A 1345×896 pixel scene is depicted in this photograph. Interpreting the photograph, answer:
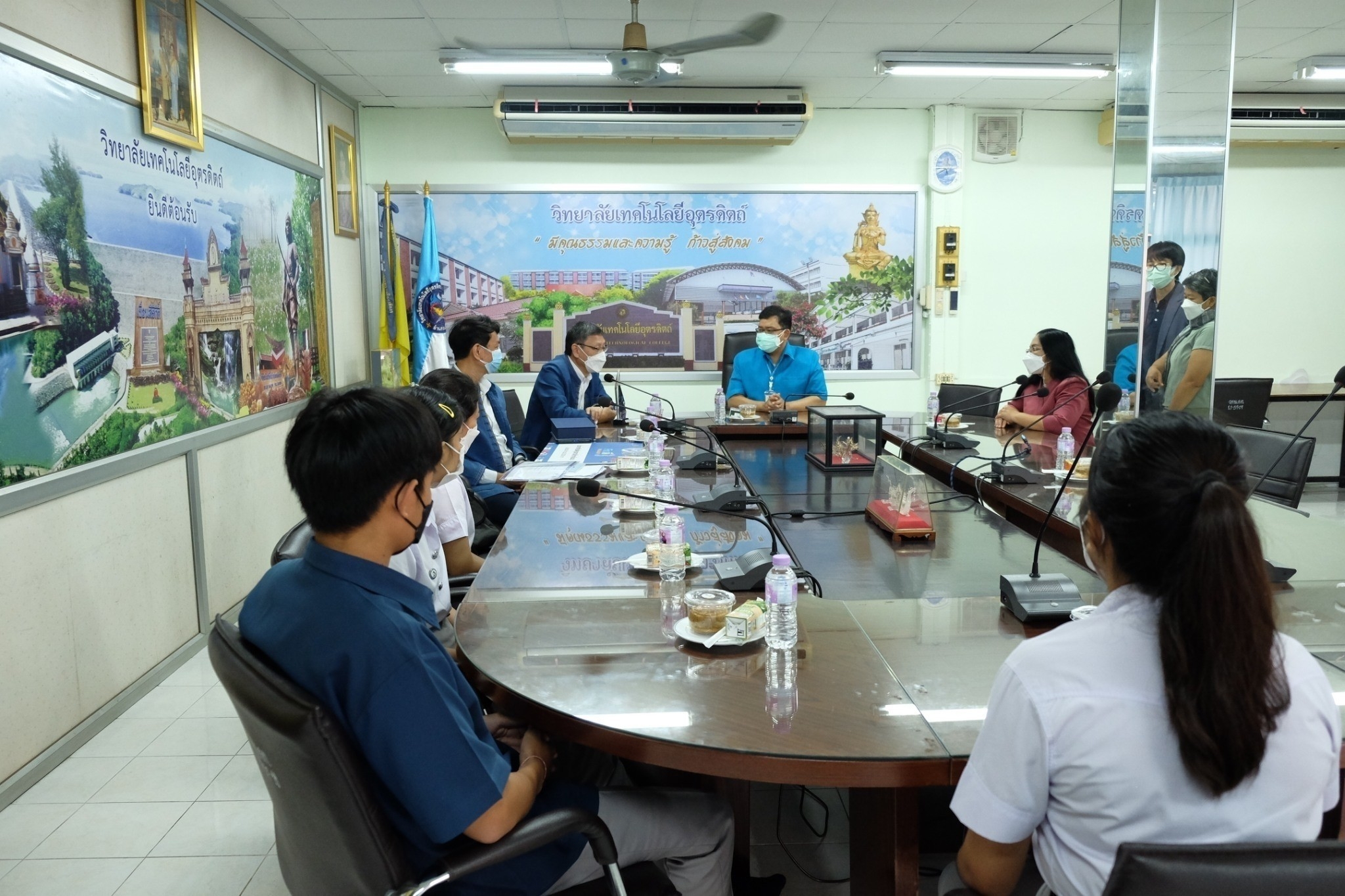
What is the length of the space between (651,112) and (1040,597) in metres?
4.80

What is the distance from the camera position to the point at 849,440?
340 centimetres

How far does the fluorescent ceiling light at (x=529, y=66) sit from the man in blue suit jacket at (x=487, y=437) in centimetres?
164

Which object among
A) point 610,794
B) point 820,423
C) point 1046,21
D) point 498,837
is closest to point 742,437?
point 820,423

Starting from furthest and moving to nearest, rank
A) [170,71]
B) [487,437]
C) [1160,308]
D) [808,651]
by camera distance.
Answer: [487,437] → [170,71] → [1160,308] → [808,651]

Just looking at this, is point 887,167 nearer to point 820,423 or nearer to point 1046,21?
point 1046,21

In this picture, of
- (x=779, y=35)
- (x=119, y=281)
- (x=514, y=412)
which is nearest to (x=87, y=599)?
(x=119, y=281)

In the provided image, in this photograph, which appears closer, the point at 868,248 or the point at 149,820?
the point at 149,820

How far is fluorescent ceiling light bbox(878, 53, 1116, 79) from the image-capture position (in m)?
5.09

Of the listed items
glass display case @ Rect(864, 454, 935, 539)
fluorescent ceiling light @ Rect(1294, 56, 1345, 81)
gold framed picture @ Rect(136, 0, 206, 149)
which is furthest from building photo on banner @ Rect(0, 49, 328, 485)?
fluorescent ceiling light @ Rect(1294, 56, 1345, 81)

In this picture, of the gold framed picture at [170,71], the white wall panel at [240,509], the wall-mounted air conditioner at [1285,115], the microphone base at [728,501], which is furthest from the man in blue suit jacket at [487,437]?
the wall-mounted air conditioner at [1285,115]

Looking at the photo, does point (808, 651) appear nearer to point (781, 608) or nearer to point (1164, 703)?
point (781, 608)

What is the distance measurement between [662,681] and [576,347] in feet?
11.4

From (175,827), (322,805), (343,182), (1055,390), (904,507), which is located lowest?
(175,827)

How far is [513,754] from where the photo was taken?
145 cm
